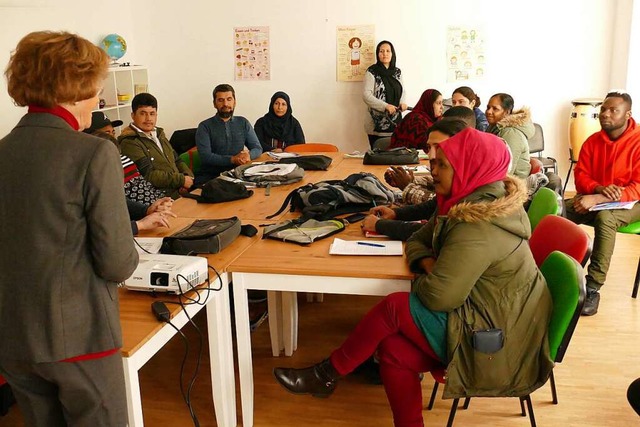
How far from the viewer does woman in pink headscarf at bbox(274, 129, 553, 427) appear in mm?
1929

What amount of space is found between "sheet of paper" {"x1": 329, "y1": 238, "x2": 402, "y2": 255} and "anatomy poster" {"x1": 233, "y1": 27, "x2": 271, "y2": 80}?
15.3 ft

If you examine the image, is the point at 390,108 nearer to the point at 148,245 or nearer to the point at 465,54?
the point at 465,54

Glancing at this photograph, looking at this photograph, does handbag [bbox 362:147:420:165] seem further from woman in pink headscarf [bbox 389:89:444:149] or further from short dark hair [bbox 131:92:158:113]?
short dark hair [bbox 131:92:158:113]

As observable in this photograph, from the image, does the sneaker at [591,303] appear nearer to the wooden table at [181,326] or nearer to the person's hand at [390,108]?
the wooden table at [181,326]

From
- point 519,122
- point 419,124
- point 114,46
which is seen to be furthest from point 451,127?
point 114,46

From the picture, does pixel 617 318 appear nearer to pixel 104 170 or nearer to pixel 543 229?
pixel 543 229

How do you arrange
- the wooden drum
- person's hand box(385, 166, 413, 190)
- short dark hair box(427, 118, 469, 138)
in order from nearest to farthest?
1. short dark hair box(427, 118, 469, 138)
2. person's hand box(385, 166, 413, 190)
3. the wooden drum

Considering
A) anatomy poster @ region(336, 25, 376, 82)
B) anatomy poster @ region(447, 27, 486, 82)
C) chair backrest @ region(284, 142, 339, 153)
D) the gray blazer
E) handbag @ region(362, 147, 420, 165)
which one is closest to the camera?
the gray blazer

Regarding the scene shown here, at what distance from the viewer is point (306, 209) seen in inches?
112

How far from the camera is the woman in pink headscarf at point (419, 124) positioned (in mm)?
4715

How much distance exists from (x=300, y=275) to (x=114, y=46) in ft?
16.2

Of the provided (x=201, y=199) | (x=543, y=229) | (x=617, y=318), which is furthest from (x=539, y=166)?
(x=201, y=199)

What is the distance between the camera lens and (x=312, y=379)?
2275 millimetres

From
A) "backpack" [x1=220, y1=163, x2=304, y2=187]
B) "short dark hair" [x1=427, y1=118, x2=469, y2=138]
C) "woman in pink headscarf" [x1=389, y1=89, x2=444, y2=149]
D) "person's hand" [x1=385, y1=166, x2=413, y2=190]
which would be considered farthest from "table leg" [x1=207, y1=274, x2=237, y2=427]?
"woman in pink headscarf" [x1=389, y1=89, x2=444, y2=149]
